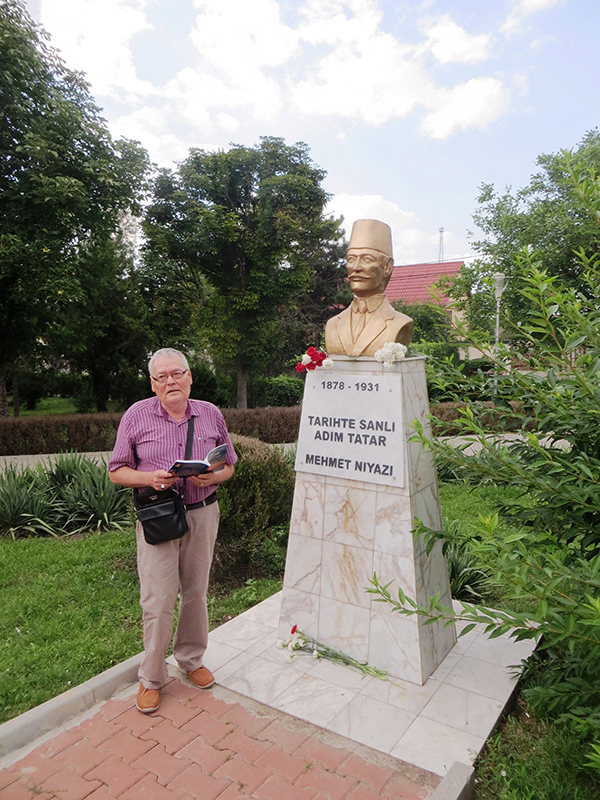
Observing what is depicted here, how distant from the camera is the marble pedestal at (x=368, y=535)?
3143 millimetres

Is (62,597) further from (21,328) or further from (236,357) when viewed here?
(236,357)

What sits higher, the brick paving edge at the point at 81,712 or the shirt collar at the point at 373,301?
the shirt collar at the point at 373,301

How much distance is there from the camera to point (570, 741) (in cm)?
252

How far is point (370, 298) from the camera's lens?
3.47 m

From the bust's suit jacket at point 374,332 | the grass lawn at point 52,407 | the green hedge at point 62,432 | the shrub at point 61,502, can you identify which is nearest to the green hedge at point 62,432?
the green hedge at point 62,432

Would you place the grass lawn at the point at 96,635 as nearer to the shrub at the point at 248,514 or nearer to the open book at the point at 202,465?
the shrub at the point at 248,514

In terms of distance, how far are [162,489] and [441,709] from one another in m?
1.98

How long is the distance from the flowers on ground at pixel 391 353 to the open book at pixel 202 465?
1.12 m

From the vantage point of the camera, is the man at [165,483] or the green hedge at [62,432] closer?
the man at [165,483]

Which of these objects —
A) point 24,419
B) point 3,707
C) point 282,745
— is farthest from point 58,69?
point 282,745

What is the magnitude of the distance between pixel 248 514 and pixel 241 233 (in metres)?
15.0

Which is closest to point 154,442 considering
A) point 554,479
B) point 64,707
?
point 64,707

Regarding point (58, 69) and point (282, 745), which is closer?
point (282, 745)

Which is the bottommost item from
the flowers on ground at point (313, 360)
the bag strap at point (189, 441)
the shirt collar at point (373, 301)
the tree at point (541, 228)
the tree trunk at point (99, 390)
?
the tree trunk at point (99, 390)
